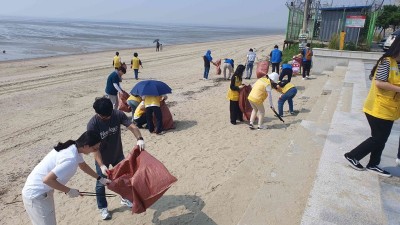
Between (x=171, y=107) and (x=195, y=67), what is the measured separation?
11122mm

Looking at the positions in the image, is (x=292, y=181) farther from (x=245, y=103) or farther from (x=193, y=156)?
(x=245, y=103)

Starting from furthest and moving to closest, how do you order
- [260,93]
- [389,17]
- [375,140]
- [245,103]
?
[389,17] < [245,103] < [260,93] < [375,140]

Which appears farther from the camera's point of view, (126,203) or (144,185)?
(126,203)

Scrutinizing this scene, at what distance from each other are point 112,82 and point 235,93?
297 centimetres

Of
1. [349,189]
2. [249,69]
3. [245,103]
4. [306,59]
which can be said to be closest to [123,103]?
[245,103]

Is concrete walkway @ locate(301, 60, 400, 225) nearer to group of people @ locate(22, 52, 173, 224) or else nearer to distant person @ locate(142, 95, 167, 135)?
group of people @ locate(22, 52, 173, 224)

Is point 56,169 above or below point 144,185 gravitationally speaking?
above

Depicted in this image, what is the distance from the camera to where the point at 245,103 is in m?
8.23

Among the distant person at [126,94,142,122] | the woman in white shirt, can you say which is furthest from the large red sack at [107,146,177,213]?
the distant person at [126,94,142,122]

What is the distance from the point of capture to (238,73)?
25.5 ft

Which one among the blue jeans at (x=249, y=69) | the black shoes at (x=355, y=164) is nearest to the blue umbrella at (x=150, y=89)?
the black shoes at (x=355, y=164)

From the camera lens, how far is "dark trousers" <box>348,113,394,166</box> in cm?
362

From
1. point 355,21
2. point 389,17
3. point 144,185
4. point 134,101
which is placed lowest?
point 134,101

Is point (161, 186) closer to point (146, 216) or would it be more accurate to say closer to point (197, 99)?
point (146, 216)
